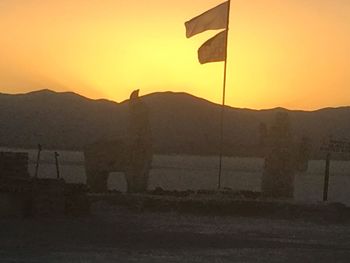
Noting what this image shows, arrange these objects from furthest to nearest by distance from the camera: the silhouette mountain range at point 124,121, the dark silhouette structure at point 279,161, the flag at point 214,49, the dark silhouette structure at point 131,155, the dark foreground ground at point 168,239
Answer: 1. the silhouette mountain range at point 124,121
2. the dark silhouette structure at point 131,155
3. the flag at point 214,49
4. the dark silhouette structure at point 279,161
5. the dark foreground ground at point 168,239

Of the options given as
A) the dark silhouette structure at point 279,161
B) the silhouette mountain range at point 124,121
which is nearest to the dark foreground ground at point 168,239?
the dark silhouette structure at point 279,161

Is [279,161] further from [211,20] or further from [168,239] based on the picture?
[168,239]

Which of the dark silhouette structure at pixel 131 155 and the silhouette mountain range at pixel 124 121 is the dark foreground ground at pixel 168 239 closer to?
the dark silhouette structure at pixel 131 155

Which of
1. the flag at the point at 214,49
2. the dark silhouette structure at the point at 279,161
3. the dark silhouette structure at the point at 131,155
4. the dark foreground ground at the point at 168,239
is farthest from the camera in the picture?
the dark silhouette structure at the point at 131,155

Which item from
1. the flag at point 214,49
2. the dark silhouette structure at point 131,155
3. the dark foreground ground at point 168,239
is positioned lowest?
the dark foreground ground at point 168,239

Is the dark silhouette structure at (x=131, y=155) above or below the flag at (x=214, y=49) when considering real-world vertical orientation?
below

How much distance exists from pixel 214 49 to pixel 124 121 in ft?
311

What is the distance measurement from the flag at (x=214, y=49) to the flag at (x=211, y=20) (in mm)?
254

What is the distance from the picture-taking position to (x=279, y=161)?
26.7 metres

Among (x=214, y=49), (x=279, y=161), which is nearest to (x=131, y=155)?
(x=214, y=49)

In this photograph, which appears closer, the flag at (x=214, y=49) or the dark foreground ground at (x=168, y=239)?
the dark foreground ground at (x=168, y=239)

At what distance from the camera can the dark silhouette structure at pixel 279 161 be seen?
26672 mm

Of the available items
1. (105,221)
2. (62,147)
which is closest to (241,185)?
(105,221)

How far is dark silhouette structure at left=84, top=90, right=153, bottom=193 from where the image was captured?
92.2ft
